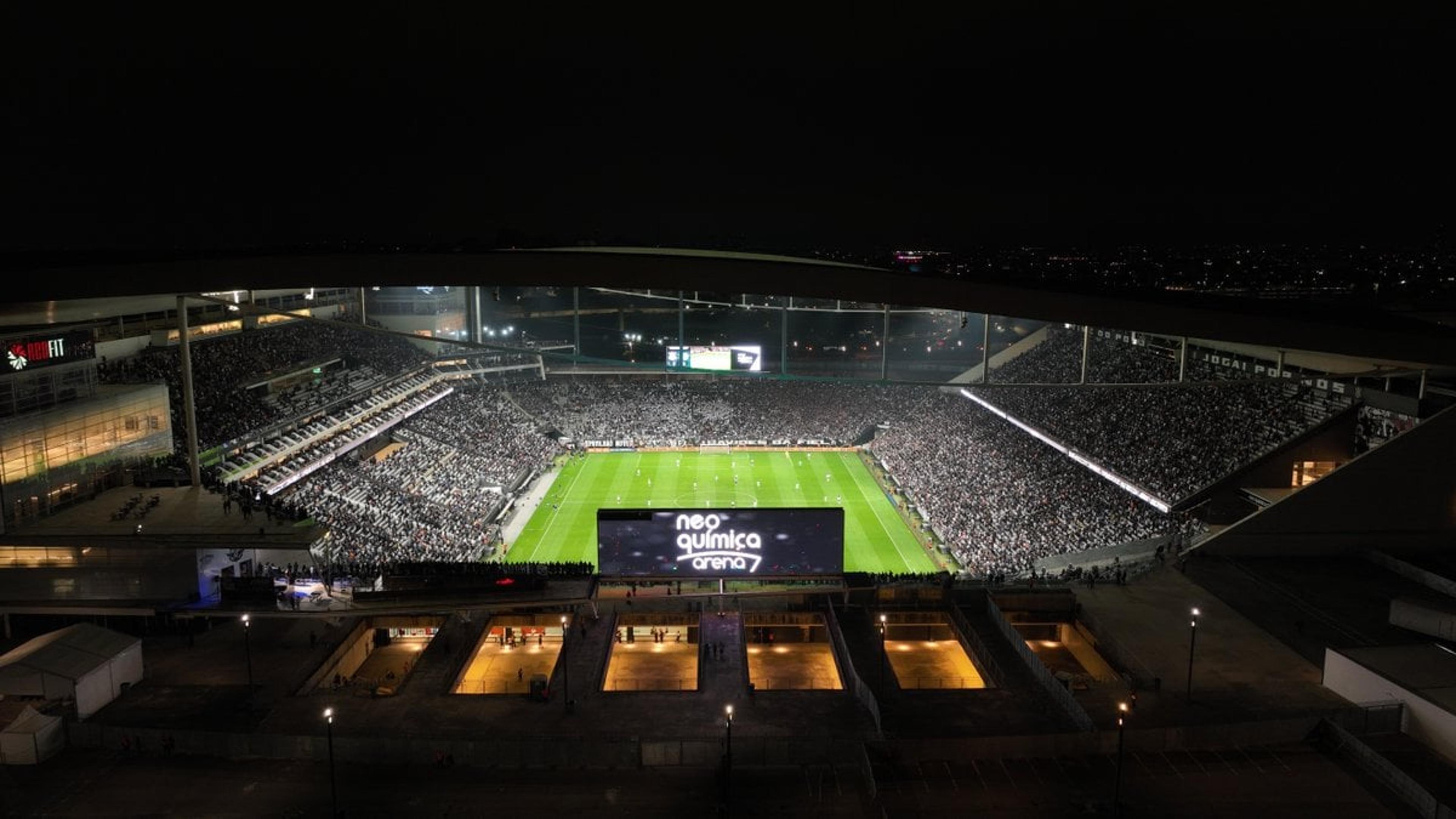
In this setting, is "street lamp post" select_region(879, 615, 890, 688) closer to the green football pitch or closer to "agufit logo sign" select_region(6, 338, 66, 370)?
the green football pitch

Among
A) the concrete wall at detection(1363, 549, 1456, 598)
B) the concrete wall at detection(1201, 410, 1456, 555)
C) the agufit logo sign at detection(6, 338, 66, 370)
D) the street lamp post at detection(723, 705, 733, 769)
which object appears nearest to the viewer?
the street lamp post at detection(723, 705, 733, 769)

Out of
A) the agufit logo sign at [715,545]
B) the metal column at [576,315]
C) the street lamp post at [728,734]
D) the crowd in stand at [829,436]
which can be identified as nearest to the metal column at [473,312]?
the metal column at [576,315]

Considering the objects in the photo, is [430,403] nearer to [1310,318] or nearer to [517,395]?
[517,395]

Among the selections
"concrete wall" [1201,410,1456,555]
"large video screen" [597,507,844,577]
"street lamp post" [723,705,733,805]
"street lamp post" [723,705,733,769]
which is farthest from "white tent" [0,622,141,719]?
"concrete wall" [1201,410,1456,555]

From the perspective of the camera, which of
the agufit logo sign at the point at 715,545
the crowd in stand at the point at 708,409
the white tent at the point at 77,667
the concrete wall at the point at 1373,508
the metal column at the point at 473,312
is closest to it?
the metal column at the point at 473,312

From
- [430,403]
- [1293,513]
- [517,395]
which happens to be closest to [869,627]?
[1293,513]

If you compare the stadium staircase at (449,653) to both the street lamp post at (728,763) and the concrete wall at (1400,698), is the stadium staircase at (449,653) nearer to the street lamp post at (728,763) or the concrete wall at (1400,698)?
the street lamp post at (728,763)
